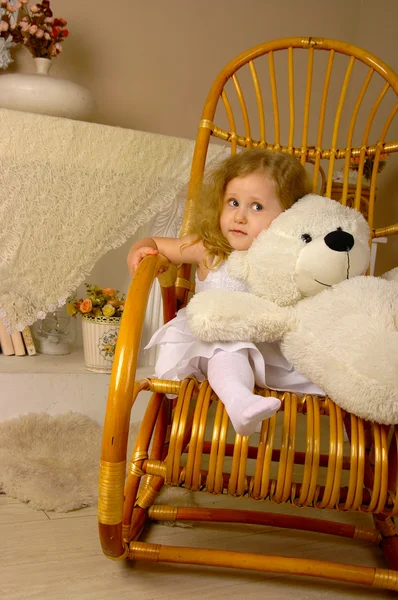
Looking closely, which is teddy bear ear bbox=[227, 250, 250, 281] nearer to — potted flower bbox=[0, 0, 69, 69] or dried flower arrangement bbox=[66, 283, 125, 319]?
dried flower arrangement bbox=[66, 283, 125, 319]

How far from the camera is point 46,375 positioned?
1.61 metres

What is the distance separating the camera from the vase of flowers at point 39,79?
62.6 inches

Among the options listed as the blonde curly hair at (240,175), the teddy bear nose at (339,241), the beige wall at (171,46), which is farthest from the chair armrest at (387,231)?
the beige wall at (171,46)

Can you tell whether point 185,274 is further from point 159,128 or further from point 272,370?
point 159,128

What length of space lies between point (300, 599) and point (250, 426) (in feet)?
1.15

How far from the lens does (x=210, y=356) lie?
94 centimetres

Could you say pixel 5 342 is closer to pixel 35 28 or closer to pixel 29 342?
pixel 29 342

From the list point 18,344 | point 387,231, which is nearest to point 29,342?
point 18,344

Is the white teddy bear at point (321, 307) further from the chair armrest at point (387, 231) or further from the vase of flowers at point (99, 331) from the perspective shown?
the vase of flowers at point (99, 331)

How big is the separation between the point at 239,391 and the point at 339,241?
29cm

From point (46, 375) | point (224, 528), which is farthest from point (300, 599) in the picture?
point (46, 375)

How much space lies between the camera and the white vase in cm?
159

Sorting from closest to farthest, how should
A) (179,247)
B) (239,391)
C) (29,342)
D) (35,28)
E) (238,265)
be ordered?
(239,391)
(238,265)
(179,247)
(35,28)
(29,342)

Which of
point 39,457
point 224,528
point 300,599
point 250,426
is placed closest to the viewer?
point 250,426
